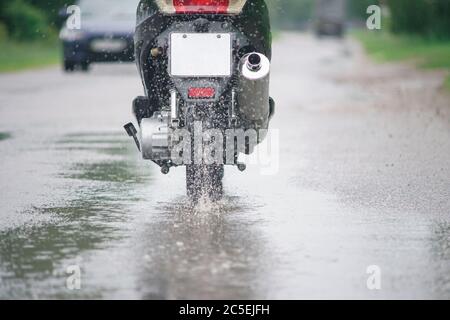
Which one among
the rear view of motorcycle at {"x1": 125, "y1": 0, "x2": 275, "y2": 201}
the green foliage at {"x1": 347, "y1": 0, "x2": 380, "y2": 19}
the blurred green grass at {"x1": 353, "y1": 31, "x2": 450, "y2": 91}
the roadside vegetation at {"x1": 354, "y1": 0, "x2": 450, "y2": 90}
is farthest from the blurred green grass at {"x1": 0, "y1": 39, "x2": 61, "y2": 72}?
the green foliage at {"x1": 347, "y1": 0, "x2": 380, "y2": 19}

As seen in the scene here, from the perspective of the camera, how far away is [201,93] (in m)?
9.30

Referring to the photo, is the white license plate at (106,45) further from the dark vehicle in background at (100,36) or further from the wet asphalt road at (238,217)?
the wet asphalt road at (238,217)

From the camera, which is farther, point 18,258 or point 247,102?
point 247,102

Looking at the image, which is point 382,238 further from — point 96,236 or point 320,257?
point 96,236

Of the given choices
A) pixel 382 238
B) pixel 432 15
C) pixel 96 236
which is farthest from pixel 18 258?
pixel 432 15

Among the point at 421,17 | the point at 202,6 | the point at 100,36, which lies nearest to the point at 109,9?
the point at 100,36

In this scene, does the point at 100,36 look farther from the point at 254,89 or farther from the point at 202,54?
the point at 254,89

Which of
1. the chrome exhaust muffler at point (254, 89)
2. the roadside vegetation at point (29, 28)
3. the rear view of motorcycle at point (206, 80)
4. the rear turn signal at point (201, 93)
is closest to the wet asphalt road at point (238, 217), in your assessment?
the rear view of motorcycle at point (206, 80)

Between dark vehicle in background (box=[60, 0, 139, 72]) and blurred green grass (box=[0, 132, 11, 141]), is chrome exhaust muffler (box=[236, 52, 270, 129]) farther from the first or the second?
dark vehicle in background (box=[60, 0, 139, 72])

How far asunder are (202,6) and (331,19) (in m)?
83.9

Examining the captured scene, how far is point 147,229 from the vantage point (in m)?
8.66

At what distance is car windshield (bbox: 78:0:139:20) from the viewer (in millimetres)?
31031

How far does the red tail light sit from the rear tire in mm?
1068
